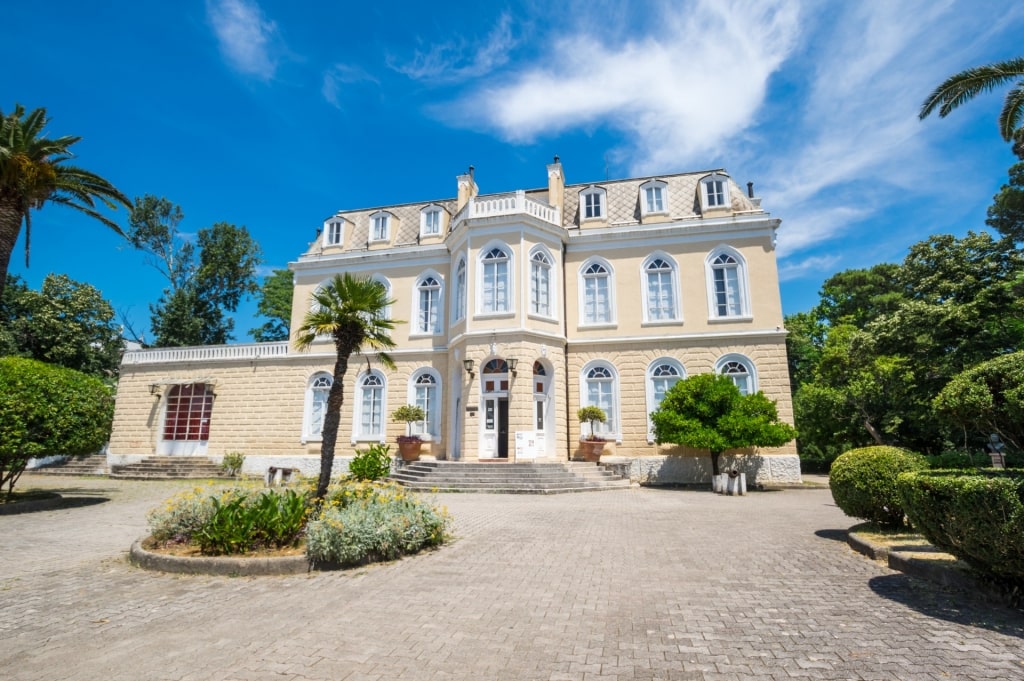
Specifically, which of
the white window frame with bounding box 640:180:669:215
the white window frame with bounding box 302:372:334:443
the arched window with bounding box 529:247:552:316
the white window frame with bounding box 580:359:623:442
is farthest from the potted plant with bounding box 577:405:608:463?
the white window frame with bounding box 302:372:334:443

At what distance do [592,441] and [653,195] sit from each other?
32.6ft

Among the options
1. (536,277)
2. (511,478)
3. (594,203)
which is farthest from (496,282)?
(511,478)

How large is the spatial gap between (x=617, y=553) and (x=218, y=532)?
5310mm

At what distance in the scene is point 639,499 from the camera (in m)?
13.7

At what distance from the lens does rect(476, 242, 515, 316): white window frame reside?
18656 millimetres

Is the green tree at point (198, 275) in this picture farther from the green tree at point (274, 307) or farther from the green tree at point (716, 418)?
the green tree at point (716, 418)

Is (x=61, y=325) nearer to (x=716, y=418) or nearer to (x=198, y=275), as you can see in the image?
(x=198, y=275)

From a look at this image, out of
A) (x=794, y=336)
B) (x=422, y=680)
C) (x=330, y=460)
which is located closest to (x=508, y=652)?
(x=422, y=680)

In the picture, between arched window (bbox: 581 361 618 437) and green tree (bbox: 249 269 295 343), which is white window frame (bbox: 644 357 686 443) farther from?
green tree (bbox: 249 269 295 343)

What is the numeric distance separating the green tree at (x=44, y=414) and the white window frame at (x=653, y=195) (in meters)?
18.4

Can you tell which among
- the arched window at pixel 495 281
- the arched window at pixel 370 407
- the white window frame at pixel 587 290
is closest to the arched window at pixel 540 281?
the arched window at pixel 495 281

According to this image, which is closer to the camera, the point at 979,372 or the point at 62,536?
the point at 979,372

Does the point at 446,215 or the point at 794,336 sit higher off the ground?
the point at 446,215

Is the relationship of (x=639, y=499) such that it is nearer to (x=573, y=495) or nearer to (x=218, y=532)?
(x=573, y=495)
